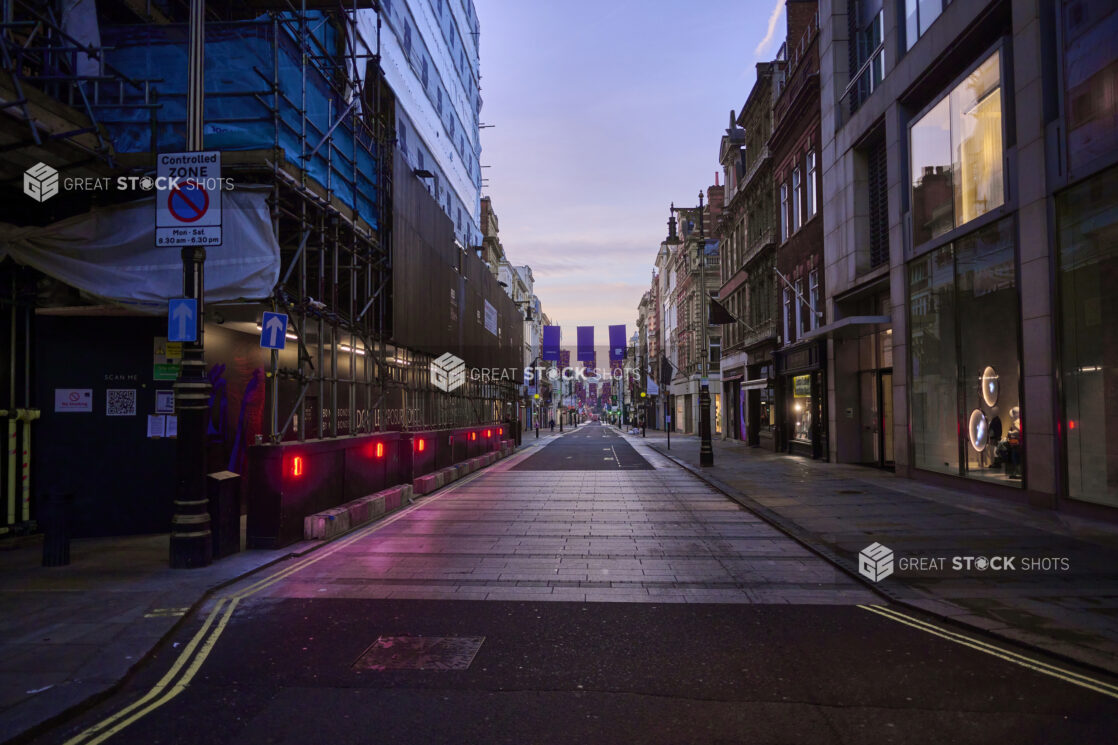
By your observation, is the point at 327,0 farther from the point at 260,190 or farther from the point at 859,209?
the point at 859,209

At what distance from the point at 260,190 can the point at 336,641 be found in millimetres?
7897

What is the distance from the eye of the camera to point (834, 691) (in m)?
5.10

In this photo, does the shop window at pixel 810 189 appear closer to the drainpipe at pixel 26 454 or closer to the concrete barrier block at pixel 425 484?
the concrete barrier block at pixel 425 484

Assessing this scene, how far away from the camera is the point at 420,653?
597cm

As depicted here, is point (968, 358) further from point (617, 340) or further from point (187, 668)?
point (617, 340)

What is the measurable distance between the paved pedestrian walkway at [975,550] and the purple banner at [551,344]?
153 ft

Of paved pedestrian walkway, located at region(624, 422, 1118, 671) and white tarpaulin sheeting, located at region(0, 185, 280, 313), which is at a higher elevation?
white tarpaulin sheeting, located at region(0, 185, 280, 313)

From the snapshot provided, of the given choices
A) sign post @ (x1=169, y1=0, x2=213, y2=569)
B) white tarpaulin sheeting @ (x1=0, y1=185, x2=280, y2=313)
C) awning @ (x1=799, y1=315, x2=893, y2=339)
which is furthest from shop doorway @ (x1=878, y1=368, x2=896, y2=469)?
sign post @ (x1=169, y1=0, x2=213, y2=569)

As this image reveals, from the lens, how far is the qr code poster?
11.7m

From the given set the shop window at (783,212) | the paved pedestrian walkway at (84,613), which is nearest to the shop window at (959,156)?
the shop window at (783,212)

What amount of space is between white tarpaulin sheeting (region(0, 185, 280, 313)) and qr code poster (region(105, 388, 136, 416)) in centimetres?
165

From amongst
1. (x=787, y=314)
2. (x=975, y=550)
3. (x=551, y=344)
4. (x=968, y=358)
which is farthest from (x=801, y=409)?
(x=551, y=344)

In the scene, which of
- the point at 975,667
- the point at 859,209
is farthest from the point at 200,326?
the point at 859,209

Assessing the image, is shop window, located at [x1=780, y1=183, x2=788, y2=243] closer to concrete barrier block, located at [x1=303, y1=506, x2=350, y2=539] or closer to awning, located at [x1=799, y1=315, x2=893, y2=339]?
awning, located at [x1=799, y1=315, x2=893, y2=339]
